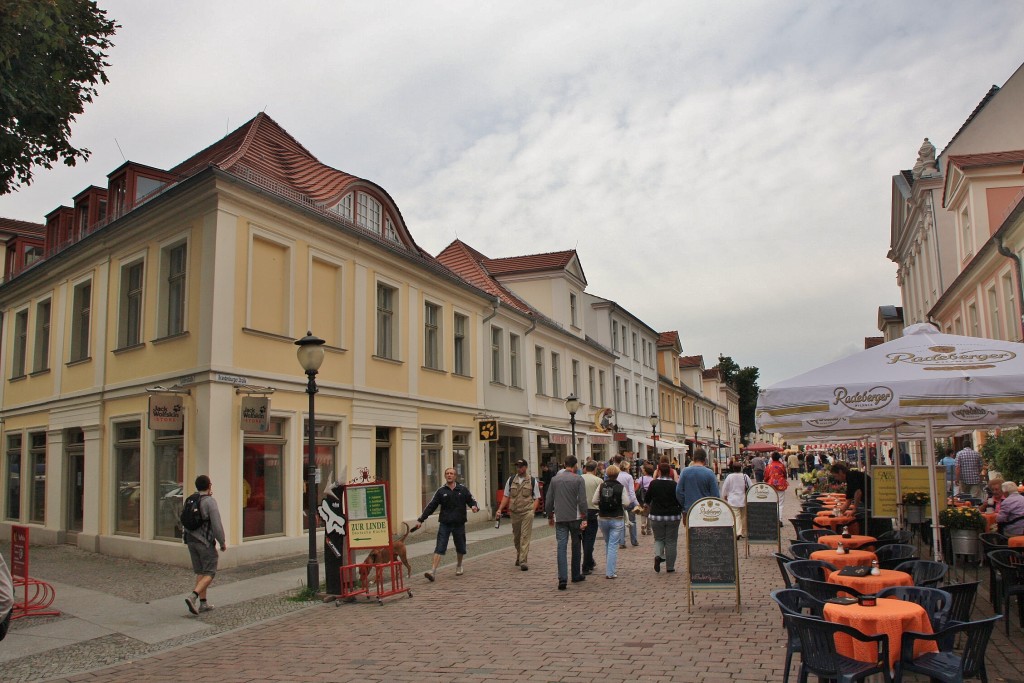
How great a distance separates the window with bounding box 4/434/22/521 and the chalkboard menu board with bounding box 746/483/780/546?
1835 cm

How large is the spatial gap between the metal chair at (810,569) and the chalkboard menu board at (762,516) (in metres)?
6.80

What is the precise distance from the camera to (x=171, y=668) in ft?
24.8

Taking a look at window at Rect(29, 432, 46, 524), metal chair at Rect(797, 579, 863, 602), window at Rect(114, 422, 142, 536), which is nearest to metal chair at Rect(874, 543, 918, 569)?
metal chair at Rect(797, 579, 863, 602)

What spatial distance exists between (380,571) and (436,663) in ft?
12.4

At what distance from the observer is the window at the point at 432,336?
21.2 m

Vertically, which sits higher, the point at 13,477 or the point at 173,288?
the point at 173,288

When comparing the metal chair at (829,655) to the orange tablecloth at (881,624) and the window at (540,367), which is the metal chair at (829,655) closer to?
the orange tablecloth at (881,624)

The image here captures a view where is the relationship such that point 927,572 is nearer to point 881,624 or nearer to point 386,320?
point 881,624

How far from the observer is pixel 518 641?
26.3 ft

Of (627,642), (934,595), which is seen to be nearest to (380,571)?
(627,642)

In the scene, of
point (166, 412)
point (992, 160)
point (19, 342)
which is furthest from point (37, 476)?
point (992, 160)

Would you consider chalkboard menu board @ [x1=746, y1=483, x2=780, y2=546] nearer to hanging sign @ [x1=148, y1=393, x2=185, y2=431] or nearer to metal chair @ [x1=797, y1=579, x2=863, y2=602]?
metal chair @ [x1=797, y1=579, x2=863, y2=602]

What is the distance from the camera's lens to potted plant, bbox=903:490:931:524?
1202 centimetres

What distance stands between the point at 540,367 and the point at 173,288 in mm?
16479
